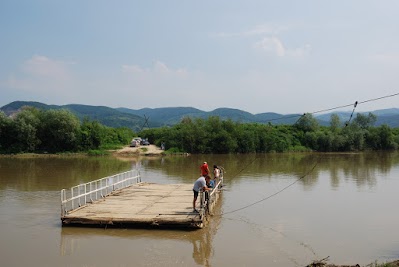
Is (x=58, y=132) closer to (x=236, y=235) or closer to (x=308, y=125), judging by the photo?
(x=308, y=125)

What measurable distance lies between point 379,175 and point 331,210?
18727 mm

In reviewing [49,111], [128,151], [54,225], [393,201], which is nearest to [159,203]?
[54,225]

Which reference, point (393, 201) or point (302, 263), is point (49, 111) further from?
point (302, 263)

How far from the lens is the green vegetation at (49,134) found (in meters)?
60.8

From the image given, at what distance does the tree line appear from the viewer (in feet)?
203

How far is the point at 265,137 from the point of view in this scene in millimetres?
72250

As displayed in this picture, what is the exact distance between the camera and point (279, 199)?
944 inches

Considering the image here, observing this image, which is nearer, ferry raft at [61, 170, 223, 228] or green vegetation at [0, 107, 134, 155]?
ferry raft at [61, 170, 223, 228]

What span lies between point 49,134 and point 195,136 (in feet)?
72.5

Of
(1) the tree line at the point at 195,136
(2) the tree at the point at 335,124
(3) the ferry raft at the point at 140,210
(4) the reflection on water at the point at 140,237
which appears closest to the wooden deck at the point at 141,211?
(3) the ferry raft at the point at 140,210

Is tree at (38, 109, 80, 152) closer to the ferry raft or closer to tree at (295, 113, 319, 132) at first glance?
tree at (295, 113, 319, 132)

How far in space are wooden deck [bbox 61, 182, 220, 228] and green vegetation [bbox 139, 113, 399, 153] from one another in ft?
150

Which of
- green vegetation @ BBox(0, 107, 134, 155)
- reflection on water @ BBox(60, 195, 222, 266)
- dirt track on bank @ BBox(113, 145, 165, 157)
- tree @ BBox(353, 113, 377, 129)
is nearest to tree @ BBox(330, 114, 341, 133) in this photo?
tree @ BBox(353, 113, 377, 129)

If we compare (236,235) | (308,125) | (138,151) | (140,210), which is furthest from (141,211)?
(308,125)
